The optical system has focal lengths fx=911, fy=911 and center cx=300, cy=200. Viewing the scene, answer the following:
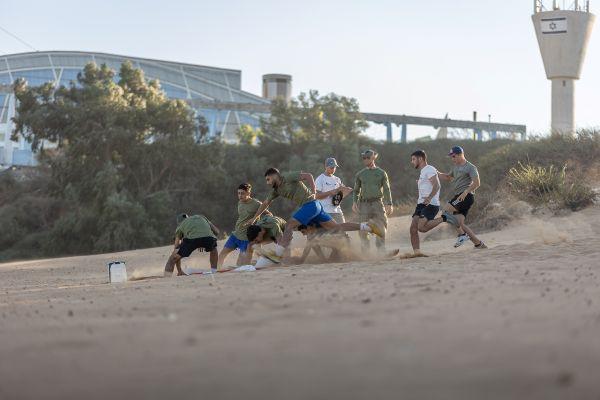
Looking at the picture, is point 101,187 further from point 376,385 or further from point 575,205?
point 376,385

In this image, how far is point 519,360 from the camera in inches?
171

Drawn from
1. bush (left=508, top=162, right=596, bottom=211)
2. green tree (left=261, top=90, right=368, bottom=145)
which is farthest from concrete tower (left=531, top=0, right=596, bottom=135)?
bush (left=508, top=162, right=596, bottom=211)

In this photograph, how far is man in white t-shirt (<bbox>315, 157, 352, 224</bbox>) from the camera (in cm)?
1365

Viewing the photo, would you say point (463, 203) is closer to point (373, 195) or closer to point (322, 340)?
point (373, 195)

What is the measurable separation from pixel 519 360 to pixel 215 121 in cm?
6004

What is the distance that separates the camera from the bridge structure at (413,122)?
183ft

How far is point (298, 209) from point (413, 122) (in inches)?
1780

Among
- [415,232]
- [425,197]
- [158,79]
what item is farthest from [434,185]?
[158,79]

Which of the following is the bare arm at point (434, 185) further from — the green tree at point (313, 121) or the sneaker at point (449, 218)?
the green tree at point (313, 121)

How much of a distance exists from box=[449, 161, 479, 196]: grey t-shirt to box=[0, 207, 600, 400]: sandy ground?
4068 mm

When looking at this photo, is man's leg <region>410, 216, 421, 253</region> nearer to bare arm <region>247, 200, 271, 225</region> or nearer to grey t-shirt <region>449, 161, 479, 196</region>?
grey t-shirt <region>449, 161, 479, 196</region>

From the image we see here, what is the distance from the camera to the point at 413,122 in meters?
57.2

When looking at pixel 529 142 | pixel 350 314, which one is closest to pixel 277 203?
pixel 529 142

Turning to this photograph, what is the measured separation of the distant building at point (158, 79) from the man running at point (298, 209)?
148ft
